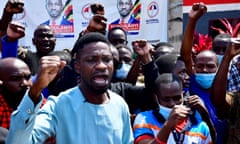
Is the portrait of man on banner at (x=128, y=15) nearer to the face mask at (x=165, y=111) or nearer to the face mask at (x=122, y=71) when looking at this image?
the face mask at (x=122, y=71)

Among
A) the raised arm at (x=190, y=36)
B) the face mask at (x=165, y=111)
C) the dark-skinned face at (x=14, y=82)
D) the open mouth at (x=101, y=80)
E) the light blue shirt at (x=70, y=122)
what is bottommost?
the face mask at (x=165, y=111)

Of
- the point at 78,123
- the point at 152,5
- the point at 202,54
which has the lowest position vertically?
the point at 78,123

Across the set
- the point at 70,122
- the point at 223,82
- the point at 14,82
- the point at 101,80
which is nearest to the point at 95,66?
the point at 101,80

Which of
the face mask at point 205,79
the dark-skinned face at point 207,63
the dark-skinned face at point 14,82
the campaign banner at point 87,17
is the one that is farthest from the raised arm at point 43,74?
the campaign banner at point 87,17

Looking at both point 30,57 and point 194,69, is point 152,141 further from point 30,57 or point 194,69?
point 30,57

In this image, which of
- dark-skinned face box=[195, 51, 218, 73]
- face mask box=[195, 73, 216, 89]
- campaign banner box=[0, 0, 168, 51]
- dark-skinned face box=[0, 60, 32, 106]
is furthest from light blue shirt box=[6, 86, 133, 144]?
campaign banner box=[0, 0, 168, 51]

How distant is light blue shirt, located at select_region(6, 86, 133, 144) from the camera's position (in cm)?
198

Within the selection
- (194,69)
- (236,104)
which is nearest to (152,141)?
(236,104)

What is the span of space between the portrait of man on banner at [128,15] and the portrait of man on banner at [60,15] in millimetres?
606

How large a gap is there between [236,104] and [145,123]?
2.45 ft

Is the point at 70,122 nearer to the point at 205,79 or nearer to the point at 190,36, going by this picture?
the point at 205,79

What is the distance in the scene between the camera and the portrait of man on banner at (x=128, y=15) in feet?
21.1

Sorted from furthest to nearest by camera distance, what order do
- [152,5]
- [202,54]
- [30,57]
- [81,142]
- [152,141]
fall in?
[152,5], [30,57], [202,54], [152,141], [81,142]

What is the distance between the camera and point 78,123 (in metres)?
2.12
